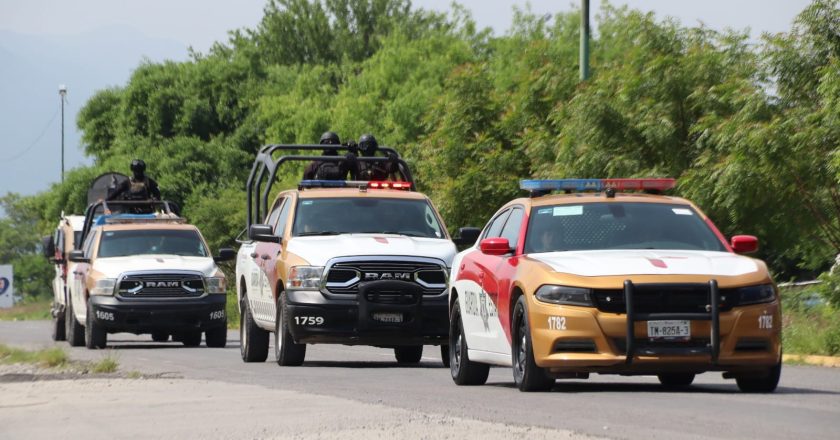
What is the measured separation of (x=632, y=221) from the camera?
14.5m

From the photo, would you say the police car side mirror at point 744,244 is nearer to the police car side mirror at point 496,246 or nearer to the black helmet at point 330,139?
the police car side mirror at point 496,246

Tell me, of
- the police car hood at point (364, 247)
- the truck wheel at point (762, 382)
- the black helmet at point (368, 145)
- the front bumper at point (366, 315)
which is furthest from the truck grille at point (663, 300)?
the black helmet at point (368, 145)

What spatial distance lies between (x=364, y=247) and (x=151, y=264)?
8248mm

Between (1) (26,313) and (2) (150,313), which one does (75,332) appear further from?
(1) (26,313)

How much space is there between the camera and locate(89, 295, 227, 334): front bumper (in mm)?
26531

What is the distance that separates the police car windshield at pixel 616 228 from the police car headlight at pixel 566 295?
0.97 meters

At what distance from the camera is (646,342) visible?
13102mm

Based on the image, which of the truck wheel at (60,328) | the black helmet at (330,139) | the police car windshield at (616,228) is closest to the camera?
the police car windshield at (616,228)

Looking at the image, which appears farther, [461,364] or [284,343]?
[284,343]

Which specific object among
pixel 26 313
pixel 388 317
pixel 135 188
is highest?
pixel 135 188

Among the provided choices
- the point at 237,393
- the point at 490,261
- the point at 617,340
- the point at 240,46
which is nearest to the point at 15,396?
the point at 237,393

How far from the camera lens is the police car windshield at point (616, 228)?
47.1ft

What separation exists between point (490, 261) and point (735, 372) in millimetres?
2505

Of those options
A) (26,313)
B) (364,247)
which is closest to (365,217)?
(364,247)
